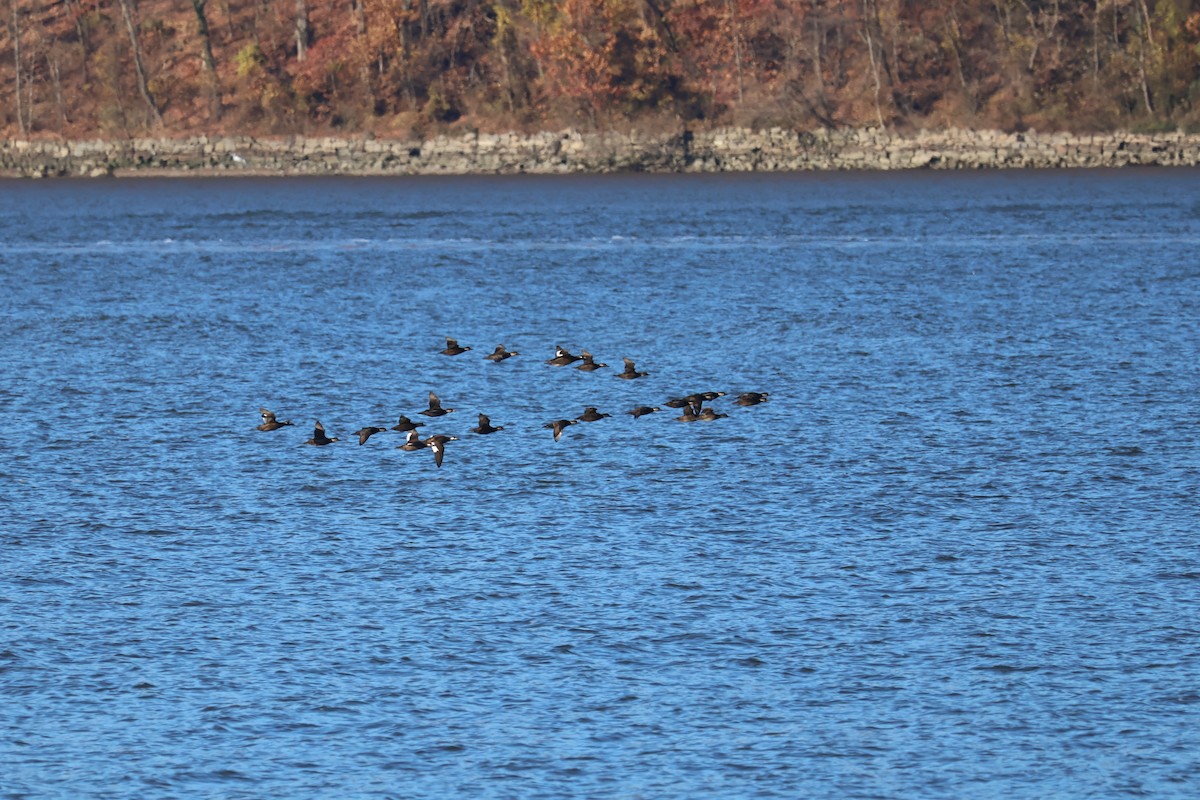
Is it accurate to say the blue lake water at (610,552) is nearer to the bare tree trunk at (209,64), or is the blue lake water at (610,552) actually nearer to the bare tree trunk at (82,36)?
the bare tree trunk at (209,64)

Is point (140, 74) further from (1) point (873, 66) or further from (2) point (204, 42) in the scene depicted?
(1) point (873, 66)

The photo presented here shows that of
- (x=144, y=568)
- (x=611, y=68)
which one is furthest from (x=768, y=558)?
(x=611, y=68)

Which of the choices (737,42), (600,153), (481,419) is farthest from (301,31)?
(481,419)

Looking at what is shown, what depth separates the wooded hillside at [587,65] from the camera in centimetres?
11056

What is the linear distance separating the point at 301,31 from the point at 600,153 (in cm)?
2264

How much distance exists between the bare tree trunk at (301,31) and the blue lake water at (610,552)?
74134 millimetres

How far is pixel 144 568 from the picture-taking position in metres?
22.7

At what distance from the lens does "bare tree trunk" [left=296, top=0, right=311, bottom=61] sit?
12575cm

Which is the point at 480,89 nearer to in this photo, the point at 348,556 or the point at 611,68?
the point at 611,68

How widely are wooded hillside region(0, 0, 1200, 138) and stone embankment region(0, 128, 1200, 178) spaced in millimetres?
1052

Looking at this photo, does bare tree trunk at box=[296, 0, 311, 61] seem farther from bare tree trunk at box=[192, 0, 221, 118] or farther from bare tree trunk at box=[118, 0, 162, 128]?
bare tree trunk at box=[118, 0, 162, 128]

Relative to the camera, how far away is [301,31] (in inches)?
4975

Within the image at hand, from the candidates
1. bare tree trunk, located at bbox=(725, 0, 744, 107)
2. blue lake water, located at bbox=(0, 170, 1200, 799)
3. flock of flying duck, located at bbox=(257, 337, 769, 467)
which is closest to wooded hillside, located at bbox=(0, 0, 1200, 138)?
bare tree trunk, located at bbox=(725, 0, 744, 107)

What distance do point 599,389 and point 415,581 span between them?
1607 centimetres
